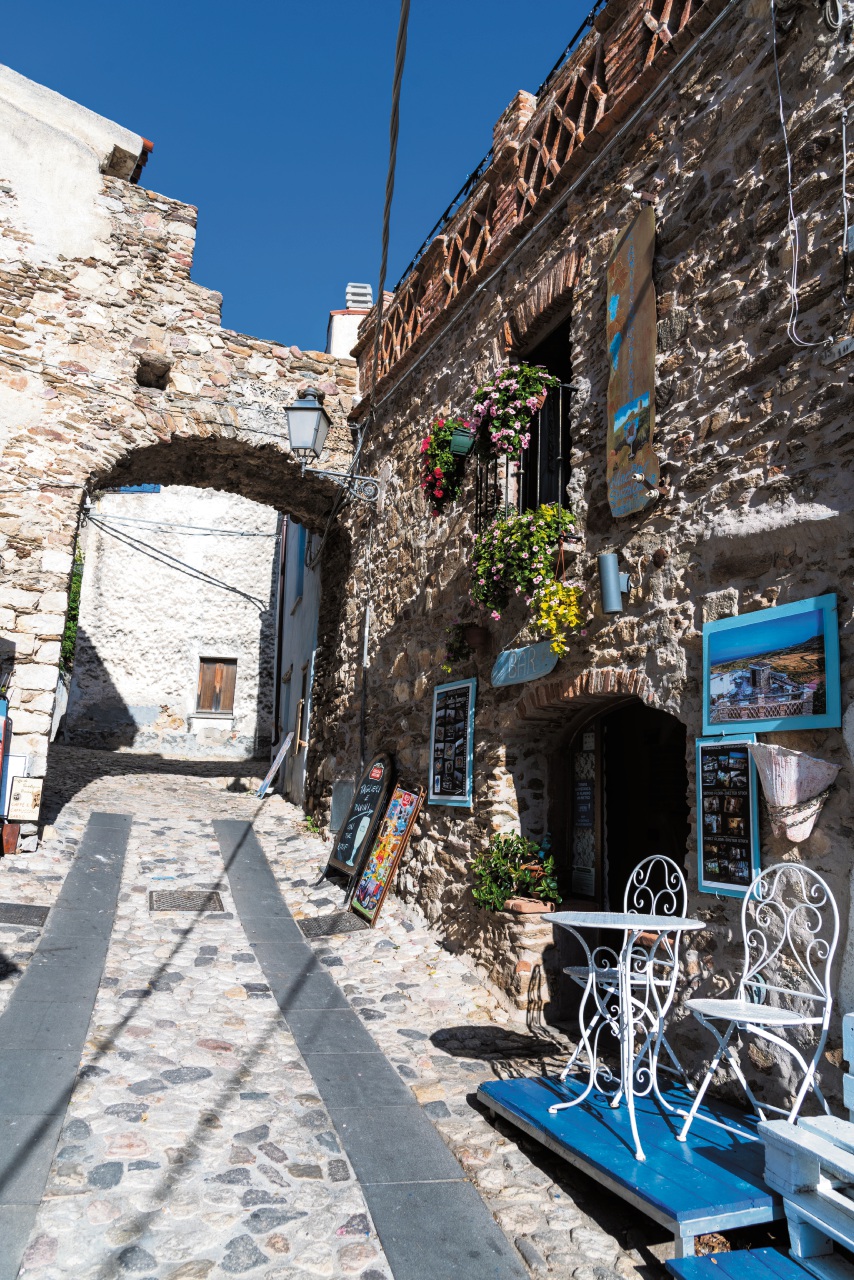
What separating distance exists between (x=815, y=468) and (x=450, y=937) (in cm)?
382

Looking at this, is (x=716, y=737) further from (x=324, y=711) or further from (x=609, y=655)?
(x=324, y=711)

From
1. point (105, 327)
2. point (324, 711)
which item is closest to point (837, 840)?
point (324, 711)

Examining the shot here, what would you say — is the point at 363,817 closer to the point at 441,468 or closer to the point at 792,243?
the point at 441,468

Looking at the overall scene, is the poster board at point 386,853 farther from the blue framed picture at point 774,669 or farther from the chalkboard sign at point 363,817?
the blue framed picture at point 774,669

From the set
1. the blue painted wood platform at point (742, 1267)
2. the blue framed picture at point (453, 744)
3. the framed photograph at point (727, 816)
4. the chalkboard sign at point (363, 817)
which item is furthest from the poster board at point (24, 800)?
the blue painted wood platform at point (742, 1267)

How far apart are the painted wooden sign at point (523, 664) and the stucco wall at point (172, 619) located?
1262cm

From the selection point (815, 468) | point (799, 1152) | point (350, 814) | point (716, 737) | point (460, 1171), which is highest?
point (815, 468)

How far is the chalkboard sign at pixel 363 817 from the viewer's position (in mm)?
7227

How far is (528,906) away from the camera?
16.4 ft

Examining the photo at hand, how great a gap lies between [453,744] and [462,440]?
2122 millimetres

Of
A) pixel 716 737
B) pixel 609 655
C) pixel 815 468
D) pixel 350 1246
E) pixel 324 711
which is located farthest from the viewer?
pixel 324 711

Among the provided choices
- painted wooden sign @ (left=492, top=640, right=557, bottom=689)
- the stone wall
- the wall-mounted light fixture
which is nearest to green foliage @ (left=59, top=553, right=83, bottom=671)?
the stone wall

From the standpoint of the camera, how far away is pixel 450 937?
19.3ft

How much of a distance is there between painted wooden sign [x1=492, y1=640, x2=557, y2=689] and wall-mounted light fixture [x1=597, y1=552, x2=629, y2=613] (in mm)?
603
